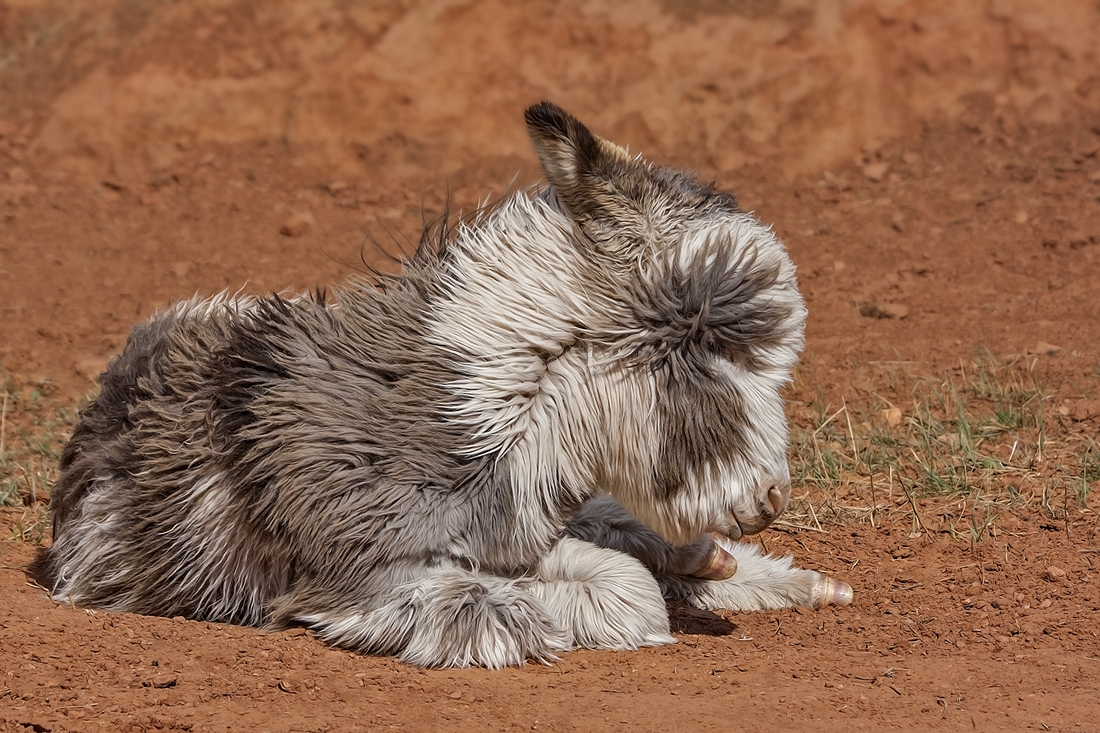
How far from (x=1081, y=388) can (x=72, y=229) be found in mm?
8191

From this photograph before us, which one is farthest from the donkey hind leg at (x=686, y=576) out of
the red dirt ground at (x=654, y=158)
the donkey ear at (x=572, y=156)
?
the donkey ear at (x=572, y=156)

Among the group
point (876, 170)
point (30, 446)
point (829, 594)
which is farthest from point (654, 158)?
point (829, 594)

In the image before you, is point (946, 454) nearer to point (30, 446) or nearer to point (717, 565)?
point (717, 565)

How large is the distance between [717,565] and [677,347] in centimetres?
106

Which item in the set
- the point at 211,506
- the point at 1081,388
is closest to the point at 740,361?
the point at 211,506

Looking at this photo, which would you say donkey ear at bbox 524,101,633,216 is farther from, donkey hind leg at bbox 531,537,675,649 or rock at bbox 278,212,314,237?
rock at bbox 278,212,314,237

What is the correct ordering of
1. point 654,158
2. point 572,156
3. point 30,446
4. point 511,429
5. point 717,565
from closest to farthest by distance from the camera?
point 572,156, point 511,429, point 717,565, point 30,446, point 654,158

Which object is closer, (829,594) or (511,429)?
(511,429)

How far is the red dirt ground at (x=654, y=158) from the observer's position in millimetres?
4141

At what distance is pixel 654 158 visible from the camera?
11727 millimetres

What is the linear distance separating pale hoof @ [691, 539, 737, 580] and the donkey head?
0.52 metres

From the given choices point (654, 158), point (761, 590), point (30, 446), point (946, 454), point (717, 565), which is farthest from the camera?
point (654, 158)

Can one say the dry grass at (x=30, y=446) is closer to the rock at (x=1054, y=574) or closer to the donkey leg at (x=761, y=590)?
the donkey leg at (x=761, y=590)

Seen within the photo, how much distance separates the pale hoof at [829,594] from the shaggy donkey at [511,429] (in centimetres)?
69
